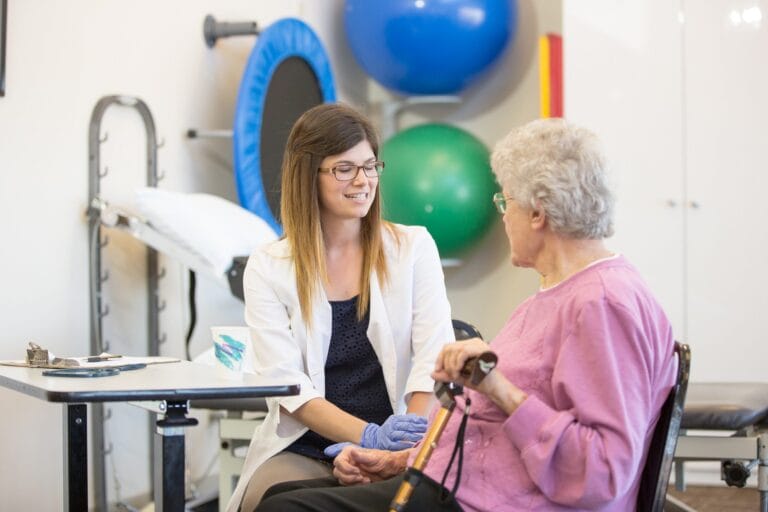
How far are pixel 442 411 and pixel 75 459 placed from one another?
2.68ft

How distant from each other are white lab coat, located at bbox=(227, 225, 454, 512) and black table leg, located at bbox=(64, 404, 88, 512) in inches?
10.5

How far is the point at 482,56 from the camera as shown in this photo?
14.4ft

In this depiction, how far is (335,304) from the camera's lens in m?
2.04

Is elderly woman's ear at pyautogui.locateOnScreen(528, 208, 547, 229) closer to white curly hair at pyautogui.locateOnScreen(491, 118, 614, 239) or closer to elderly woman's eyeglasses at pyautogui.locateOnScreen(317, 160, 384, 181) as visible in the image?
white curly hair at pyautogui.locateOnScreen(491, 118, 614, 239)

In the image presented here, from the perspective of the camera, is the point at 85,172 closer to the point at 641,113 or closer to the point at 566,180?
the point at 566,180

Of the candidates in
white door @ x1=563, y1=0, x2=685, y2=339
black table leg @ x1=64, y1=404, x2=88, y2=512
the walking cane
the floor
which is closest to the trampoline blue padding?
white door @ x1=563, y1=0, x2=685, y2=339

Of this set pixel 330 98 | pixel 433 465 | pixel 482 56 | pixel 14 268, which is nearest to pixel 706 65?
pixel 482 56

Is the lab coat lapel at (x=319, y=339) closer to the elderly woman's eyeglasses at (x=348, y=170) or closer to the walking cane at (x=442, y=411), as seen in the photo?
the elderly woman's eyeglasses at (x=348, y=170)

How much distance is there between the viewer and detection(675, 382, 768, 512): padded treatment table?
243cm

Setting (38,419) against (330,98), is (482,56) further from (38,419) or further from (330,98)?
(38,419)

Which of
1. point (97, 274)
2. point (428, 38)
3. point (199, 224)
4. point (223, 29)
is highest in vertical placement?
point (428, 38)

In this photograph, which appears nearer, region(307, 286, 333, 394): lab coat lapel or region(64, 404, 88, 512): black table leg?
region(64, 404, 88, 512): black table leg

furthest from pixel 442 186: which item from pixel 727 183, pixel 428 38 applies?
pixel 727 183

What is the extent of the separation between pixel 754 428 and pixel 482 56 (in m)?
2.27
